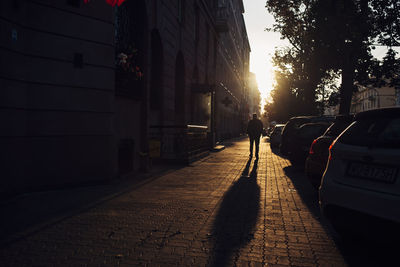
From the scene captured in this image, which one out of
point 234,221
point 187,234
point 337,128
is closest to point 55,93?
point 187,234

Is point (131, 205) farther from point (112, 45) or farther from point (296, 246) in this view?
point (112, 45)

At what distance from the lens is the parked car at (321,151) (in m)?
5.84

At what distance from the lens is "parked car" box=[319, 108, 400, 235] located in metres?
3.10

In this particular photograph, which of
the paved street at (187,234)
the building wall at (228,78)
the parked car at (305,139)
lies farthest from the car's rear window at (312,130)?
the building wall at (228,78)

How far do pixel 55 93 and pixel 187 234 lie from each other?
14.3 ft

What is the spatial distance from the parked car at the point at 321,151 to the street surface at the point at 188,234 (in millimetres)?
518

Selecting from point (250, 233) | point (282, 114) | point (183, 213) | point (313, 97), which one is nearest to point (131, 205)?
point (183, 213)

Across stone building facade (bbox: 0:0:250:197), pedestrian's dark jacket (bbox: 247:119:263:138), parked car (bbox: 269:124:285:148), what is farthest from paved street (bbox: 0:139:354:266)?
parked car (bbox: 269:124:285:148)

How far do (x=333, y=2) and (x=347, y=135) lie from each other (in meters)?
15.3

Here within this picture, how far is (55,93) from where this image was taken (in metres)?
6.98

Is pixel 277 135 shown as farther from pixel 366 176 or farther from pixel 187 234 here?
pixel 366 176

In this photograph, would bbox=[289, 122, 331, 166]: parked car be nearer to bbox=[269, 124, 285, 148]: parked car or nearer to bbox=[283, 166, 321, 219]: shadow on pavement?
bbox=[283, 166, 321, 219]: shadow on pavement

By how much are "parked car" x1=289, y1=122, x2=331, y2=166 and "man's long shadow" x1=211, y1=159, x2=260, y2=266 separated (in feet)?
10.1

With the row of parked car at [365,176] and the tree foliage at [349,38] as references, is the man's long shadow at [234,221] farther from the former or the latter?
the tree foliage at [349,38]
